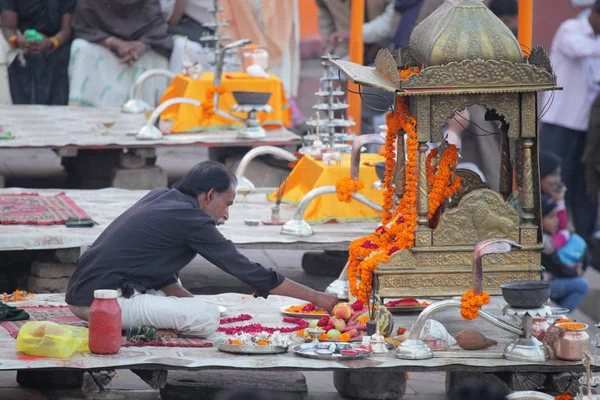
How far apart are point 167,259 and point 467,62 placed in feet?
5.41

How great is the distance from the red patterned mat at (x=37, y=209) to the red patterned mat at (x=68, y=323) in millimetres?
1752

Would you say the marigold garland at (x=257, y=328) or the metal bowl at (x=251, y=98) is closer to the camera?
the marigold garland at (x=257, y=328)

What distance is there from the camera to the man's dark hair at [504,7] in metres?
11.3

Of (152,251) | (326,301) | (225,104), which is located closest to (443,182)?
(326,301)

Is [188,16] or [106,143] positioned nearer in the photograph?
[106,143]

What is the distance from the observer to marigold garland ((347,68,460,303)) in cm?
637

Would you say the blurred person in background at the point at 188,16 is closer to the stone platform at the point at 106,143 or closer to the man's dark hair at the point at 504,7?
the stone platform at the point at 106,143

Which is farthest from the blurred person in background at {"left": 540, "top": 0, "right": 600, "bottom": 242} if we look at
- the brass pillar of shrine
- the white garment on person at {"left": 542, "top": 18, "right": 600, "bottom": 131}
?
the brass pillar of shrine

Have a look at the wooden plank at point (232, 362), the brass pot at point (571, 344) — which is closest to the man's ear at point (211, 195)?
the wooden plank at point (232, 362)

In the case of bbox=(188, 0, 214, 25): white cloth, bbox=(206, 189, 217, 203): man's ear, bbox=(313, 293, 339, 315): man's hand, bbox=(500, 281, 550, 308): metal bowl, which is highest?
bbox=(188, 0, 214, 25): white cloth

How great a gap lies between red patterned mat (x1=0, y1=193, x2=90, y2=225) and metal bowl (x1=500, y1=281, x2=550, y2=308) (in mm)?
3515

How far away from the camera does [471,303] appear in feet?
19.4

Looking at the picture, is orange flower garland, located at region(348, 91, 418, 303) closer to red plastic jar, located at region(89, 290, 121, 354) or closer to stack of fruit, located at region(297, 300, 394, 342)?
stack of fruit, located at region(297, 300, 394, 342)

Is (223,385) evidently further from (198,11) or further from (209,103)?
(198,11)
